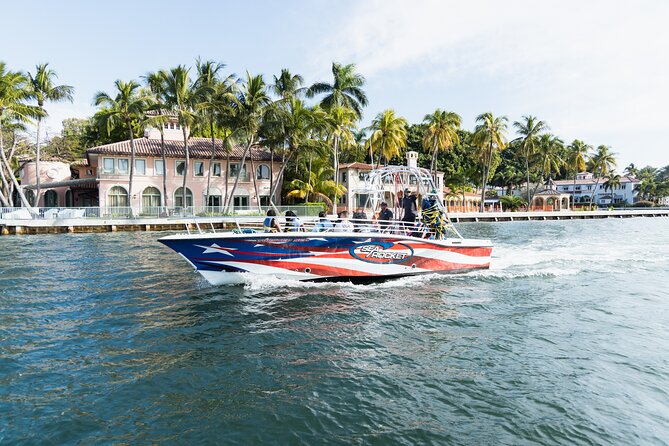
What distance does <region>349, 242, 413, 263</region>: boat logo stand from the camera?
12.3 metres

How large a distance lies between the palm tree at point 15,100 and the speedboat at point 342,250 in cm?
3221

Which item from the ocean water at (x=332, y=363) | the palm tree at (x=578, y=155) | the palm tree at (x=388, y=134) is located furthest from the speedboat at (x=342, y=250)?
the palm tree at (x=578, y=155)

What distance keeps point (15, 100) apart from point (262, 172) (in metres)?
24.1

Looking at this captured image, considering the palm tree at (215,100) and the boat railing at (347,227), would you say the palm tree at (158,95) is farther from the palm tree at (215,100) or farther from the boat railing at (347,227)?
the boat railing at (347,227)

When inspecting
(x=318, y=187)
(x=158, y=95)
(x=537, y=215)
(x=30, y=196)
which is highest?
(x=158, y=95)

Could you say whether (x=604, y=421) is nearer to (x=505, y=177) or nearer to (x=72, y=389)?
(x=72, y=389)

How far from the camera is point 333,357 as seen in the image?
7273 millimetres

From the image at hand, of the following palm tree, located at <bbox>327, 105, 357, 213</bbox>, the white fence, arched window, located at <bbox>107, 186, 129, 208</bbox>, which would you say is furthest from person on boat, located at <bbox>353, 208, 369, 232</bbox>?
arched window, located at <bbox>107, 186, 129, 208</bbox>

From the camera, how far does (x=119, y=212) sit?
123ft

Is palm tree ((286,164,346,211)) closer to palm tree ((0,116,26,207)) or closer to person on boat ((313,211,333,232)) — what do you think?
palm tree ((0,116,26,207))

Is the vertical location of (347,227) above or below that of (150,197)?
below

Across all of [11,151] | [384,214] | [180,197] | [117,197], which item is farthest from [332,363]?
[11,151]

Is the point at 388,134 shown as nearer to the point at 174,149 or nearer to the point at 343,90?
the point at 343,90

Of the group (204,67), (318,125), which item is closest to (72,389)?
(318,125)
